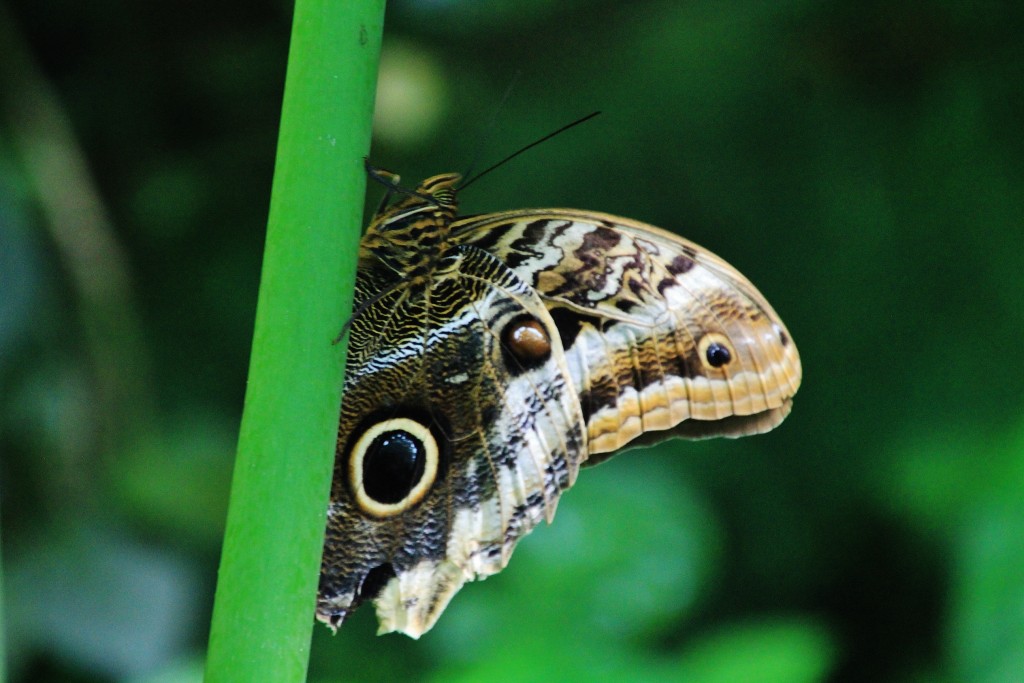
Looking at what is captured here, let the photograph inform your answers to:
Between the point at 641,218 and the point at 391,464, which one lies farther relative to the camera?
the point at 641,218

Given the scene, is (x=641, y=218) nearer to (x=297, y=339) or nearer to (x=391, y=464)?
(x=391, y=464)

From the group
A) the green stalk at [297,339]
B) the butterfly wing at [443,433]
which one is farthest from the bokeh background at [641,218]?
the green stalk at [297,339]

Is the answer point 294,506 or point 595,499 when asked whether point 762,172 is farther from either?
point 294,506

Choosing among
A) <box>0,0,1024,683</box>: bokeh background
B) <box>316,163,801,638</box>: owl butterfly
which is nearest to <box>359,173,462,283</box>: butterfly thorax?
<box>316,163,801,638</box>: owl butterfly

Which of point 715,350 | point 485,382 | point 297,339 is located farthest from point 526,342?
point 297,339

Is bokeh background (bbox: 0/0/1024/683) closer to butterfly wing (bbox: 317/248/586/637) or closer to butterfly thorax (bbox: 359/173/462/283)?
butterfly wing (bbox: 317/248/586/637)

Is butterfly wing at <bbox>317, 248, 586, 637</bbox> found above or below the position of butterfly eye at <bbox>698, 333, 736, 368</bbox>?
below

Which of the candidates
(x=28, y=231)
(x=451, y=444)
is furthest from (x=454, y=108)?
(x=451, y=444)
